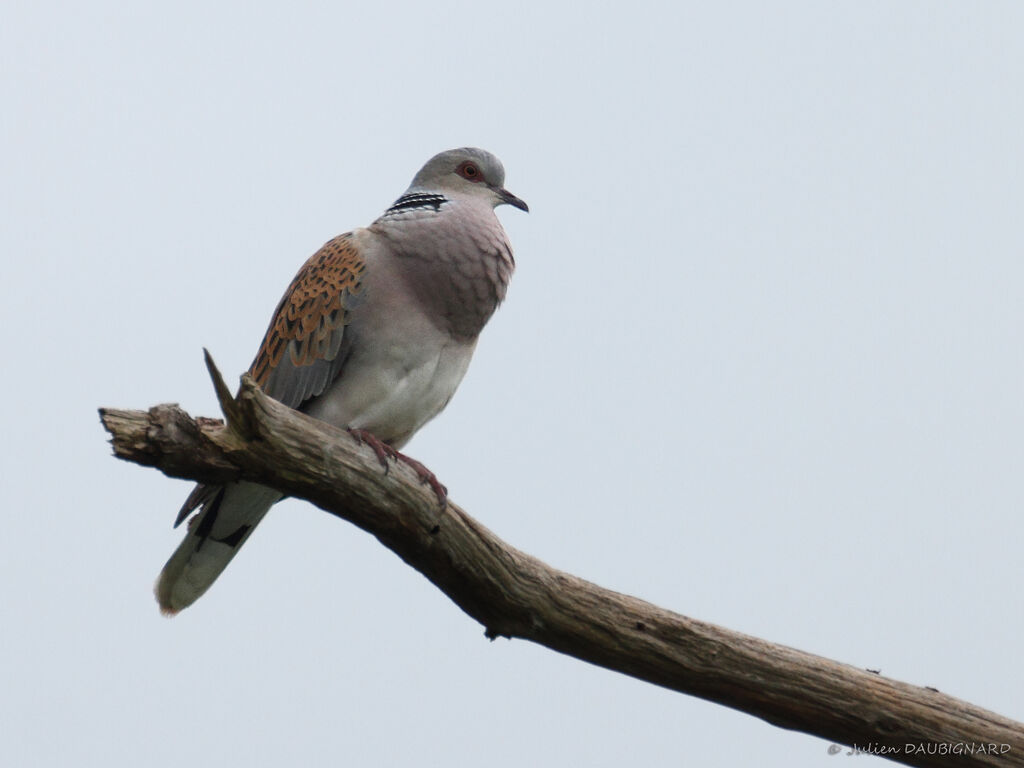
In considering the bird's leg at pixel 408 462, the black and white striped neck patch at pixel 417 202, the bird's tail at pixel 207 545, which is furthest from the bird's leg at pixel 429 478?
the black and white striped neck patch at pixel 417 202

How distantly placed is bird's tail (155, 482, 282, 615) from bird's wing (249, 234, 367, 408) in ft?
1.36

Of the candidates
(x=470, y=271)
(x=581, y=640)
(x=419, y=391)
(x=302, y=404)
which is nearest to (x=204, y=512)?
(x=302, y=404)

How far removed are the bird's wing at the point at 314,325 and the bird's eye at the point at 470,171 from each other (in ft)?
2.24

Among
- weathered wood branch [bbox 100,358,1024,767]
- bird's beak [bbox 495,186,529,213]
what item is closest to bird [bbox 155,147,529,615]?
bird's beak [bbox 495,186,529,213]

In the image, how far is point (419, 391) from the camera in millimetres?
4871

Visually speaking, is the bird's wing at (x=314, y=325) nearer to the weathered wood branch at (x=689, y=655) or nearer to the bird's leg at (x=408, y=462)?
the bird's leg at (x=408, y=462)

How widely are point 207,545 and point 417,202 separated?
1.58 m

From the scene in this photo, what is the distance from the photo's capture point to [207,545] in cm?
498

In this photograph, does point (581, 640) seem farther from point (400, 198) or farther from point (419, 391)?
point (400, 198)

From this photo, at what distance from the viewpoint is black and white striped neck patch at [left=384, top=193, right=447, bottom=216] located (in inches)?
205

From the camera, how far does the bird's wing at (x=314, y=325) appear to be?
192 inches

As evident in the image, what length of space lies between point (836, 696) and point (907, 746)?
0.94 ft
